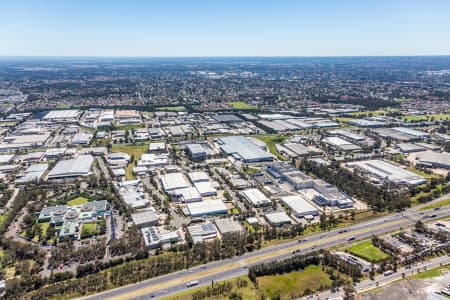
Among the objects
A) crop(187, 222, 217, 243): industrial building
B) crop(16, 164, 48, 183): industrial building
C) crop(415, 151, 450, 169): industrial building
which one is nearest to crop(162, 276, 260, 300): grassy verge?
crop(187, 222, 217, 243): industrial building

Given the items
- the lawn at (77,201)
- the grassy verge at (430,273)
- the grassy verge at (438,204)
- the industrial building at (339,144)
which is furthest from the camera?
the industrial building at (339,144)

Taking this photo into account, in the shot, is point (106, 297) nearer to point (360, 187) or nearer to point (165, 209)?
point (165, 209)

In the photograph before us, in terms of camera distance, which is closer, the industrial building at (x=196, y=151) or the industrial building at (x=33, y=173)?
the industrial building at (x=33, y=173)

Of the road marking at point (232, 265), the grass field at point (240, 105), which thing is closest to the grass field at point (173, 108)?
the grass field at point (240, 105)

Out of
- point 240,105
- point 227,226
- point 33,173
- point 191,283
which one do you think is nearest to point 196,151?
point 33,173

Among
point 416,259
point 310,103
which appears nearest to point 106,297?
point 416,259

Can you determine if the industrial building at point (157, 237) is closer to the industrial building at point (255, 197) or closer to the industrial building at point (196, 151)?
the industrial building at point (255, 197)
